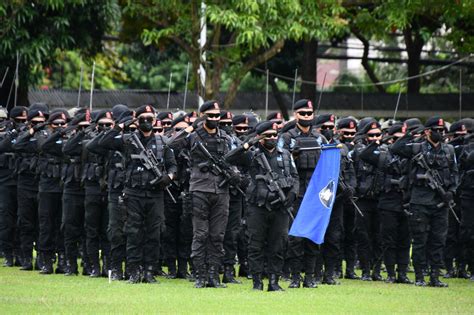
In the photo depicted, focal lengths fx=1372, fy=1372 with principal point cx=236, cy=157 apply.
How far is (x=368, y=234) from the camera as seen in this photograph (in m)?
20.8

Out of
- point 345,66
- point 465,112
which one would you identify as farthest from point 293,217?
point 345,66

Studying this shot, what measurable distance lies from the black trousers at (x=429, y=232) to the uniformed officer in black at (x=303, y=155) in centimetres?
162

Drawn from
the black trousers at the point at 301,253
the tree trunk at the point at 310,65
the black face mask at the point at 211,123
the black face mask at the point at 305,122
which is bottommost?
the black trousers at the point at 301,253

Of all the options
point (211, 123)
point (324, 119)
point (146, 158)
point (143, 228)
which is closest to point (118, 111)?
point (146, 158)

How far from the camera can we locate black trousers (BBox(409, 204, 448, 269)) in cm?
1934

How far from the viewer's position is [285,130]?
19.0 metres

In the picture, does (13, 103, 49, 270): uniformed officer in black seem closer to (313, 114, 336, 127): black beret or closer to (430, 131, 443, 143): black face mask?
(313, 114, 336, 127): black beret

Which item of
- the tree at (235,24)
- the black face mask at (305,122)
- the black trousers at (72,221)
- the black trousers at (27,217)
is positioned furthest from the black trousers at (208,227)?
the tree at (235,24)

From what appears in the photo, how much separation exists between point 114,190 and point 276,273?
2642 mm

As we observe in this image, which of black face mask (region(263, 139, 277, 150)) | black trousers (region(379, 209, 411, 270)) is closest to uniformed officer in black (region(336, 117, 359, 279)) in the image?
black trousers (region(379, 209, 411, 270))

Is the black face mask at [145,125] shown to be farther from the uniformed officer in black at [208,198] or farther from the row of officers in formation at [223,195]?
the uniformed officer in black at [208,198]

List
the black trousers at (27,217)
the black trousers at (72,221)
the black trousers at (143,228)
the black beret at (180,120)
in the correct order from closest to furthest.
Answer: the black trousers at (143,228)
the black trousers at (72,221)
the black beret at (180,120)
the black trousers at (27,217)

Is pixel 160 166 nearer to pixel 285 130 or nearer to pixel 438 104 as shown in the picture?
pixel 285 130

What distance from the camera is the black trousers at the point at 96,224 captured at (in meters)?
19.7
